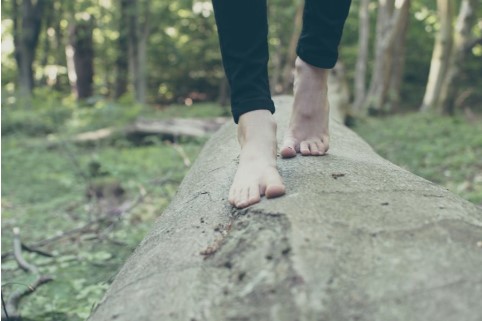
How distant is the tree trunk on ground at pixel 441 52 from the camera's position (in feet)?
34.6

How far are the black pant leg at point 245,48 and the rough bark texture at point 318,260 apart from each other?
0.43m

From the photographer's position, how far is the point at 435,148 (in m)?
5.93

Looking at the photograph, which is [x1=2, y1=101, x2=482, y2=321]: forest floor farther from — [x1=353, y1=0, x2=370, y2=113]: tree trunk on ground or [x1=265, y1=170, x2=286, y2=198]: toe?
[x1=353, y1=0, x2=370, y2=113]: tree trunk on ground

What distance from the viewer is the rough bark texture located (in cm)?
97

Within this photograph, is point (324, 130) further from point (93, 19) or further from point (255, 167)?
point (93, 19)

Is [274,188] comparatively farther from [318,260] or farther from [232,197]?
[318,260]

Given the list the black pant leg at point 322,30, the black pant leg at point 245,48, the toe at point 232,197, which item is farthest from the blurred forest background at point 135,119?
the black pant leg at point 322,30

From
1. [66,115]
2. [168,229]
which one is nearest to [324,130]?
[168,229]

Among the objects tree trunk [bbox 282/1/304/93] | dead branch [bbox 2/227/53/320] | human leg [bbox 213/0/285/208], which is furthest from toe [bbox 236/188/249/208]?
tree trunk [bbox 282/1/304/93]

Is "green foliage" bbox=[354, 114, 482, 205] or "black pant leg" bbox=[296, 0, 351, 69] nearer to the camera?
"black pant leg" bbox=[296, 0, 351, 69]

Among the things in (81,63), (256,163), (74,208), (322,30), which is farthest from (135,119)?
(256,163)

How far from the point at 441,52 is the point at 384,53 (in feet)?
3.46

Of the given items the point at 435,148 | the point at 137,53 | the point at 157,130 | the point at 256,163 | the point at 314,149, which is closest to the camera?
the point at 256,163

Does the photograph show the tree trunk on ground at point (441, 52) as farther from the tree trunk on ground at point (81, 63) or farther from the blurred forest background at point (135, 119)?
the tree trunk on ground at point (81, 63)
